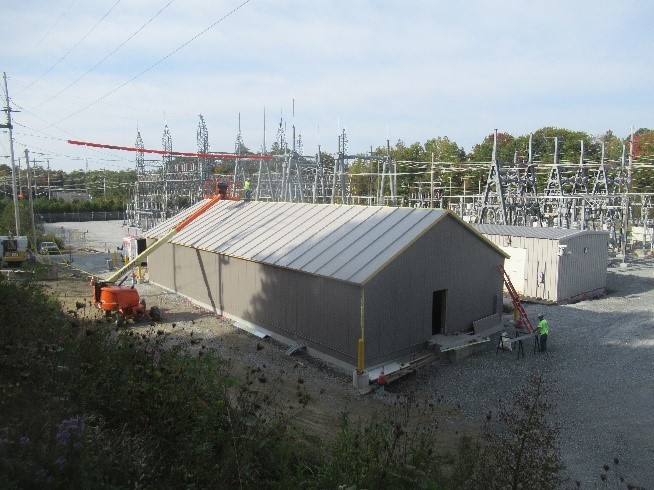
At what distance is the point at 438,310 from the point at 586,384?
415cm

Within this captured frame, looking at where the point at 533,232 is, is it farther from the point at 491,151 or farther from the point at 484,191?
the point at 491,151

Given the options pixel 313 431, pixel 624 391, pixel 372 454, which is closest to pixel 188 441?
pixel 372 454

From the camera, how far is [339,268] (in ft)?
41.5

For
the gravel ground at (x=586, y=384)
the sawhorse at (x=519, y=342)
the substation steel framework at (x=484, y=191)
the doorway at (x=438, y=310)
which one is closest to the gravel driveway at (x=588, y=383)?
the gravel ground at (x=586, y=384)

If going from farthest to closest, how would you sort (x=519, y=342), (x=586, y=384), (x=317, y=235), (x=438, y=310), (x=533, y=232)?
1. (x=533, y=232)
2. (x=317, y=235)
3. (x=438, y=310)
4. (x=519, y=342)
5. (x=586, y=384)

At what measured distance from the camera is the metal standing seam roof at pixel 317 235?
12789 millimetres

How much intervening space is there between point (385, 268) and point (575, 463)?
18.1 feet

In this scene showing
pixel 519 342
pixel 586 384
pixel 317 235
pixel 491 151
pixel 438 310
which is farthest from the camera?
pixel 491 151

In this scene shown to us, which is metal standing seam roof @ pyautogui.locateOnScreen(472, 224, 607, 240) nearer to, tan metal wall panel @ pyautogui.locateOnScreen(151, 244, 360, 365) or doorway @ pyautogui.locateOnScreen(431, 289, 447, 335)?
doorway @ pyautogui.locateOnScreen(431, 289, 447, 335)

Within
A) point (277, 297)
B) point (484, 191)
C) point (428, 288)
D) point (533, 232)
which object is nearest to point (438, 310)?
point (428, 288)

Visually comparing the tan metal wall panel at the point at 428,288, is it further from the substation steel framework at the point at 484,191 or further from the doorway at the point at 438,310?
the substation steel framework at the point at 484,191

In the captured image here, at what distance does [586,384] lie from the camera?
462 inches

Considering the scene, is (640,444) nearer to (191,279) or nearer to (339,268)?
(339,268)

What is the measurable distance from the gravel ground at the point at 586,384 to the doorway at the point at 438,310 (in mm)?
1215
